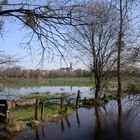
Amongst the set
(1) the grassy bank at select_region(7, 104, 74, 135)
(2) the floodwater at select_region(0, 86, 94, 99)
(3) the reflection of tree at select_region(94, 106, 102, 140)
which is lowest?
(3) the reflection of tree at select_region(94, 106, 102, 140)

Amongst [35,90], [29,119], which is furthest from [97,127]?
[35,90]

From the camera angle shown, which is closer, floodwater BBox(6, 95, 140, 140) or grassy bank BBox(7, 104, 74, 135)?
floodwater BBox(6, 95, 140, 140)

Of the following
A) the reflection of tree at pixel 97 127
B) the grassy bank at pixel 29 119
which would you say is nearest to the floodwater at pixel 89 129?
the reflection of tree at pixel 97 127

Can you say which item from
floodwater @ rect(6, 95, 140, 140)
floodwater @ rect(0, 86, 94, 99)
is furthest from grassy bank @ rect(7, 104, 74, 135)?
floodwater @ rect(0, 86, 94, 99)

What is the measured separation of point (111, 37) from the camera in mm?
36344

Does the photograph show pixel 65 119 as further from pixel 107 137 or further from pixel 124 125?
pixel 107 137

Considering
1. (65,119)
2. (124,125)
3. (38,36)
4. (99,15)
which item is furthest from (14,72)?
(99,15)

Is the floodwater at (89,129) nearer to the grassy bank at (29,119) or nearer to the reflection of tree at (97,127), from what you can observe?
the reflection of tree at (97,127)

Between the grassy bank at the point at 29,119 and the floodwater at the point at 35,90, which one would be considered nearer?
the grassy bank at the point at 29,119

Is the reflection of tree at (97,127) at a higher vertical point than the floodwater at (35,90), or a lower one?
lower

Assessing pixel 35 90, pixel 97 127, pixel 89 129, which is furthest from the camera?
pixel 35 90

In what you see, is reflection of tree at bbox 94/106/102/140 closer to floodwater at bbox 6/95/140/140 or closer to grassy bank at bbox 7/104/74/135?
floodwater at bbox 6/95/140/140

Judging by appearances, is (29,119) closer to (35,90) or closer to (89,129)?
(89,129)

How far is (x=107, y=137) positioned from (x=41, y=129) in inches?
170
